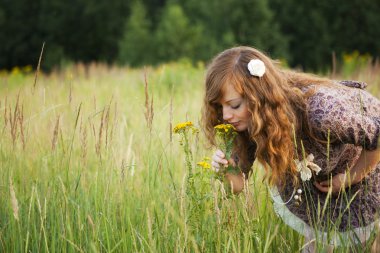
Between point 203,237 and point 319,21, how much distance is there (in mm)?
20486

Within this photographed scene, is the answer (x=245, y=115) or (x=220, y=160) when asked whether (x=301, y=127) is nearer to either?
(x=245, y=115)

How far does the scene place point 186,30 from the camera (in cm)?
1980

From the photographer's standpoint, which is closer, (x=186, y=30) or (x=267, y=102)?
(x=267, y=102)

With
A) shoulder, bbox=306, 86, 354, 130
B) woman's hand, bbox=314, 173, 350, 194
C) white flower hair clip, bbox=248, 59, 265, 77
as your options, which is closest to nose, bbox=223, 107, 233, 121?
white flower hair clip, bbox=248, 59, 265, 77

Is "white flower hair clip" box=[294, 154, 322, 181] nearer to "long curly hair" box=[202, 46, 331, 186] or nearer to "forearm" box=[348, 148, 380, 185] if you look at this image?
"long curly hair" box=[202, 46, 331, 186]

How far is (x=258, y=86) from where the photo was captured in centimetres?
200

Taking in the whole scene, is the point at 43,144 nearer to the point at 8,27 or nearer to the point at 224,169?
the point at 224,169

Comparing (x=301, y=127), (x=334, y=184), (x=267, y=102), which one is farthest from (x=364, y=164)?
(x=267, y=102)

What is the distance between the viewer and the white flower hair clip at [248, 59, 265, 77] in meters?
1.98

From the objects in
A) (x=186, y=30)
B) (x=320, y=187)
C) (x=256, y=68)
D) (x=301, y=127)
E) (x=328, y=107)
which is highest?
(x=186, y=30)

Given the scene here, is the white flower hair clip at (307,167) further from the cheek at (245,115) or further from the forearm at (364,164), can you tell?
the cheek at (245,115)

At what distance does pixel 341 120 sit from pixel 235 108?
42 cm

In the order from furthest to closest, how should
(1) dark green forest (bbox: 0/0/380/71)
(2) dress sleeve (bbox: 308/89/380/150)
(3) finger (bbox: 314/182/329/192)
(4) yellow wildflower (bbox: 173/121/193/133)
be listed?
(1) dark green forest (bbox: 0/0/380/71) → (3) finger (bbox: 314/182/329/192) → (2) dress sleeve (bbox: 308/89/380/150) → (4) yellow wildflower (bbox: 173/121/193/133)

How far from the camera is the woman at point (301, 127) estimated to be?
1.96 m
